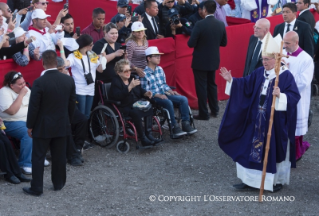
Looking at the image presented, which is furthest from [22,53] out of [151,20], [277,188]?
[277,188]

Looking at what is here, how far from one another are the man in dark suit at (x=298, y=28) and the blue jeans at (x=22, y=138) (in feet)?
16.2

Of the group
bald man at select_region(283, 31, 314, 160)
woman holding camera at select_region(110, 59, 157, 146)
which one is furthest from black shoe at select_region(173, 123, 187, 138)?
bald man at select_region(283, 31, 314, 160)

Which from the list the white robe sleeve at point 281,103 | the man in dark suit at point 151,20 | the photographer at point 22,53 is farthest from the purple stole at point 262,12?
the white robe sleeve at point 281,103

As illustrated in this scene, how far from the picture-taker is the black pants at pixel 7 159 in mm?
7043

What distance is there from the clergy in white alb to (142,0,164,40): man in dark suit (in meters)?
3.52

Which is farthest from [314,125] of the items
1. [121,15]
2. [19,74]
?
[19,74]

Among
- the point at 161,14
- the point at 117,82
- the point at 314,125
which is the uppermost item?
the point at 161,14

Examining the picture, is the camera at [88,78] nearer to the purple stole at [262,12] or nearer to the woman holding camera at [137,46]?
the woman holding camera at [137,46]

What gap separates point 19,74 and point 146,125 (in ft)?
6.70

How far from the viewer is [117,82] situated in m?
8.42

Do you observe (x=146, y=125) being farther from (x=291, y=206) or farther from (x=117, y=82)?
(x=291, y=206)

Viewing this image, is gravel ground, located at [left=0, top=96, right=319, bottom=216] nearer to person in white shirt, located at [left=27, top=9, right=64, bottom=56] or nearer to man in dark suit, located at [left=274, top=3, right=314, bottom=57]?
person in white shirt, located at [left=27, top=9, right=64, bottom=56]

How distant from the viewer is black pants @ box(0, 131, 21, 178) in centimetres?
704

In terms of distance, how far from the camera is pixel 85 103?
851 cm
